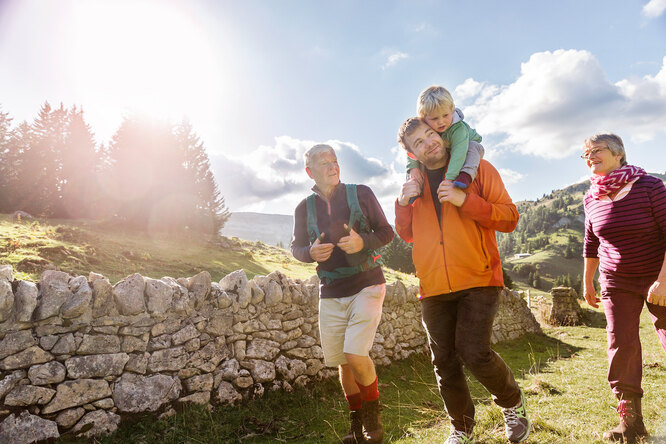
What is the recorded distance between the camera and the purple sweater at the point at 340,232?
2975mm

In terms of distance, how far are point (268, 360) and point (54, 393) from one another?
2232 mm

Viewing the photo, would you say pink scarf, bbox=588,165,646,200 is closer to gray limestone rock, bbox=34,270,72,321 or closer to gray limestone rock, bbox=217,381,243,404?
gray limestone rock, bbox=217,381,243,404

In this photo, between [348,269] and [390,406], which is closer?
[348,269]

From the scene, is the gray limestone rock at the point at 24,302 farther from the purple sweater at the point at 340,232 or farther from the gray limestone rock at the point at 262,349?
the purple sweater at the point at 340,232

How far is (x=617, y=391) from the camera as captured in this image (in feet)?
8.64

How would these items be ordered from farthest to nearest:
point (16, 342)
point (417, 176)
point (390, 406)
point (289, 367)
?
point (289, 367), point (390, 406), point (16, 342), point (417, 176)

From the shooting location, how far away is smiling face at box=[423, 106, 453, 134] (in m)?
2.51

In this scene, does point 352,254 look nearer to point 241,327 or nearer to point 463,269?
point 463,269

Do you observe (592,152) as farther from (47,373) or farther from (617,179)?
(47,373)

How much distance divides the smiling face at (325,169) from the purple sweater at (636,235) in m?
2.21

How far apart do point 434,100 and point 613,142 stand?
1667 millimetres

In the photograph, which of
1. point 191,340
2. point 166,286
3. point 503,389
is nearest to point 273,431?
point 191,340

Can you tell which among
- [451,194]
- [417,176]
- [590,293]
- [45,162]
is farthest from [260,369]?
[45,162]

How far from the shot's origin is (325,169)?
10.4 feet
